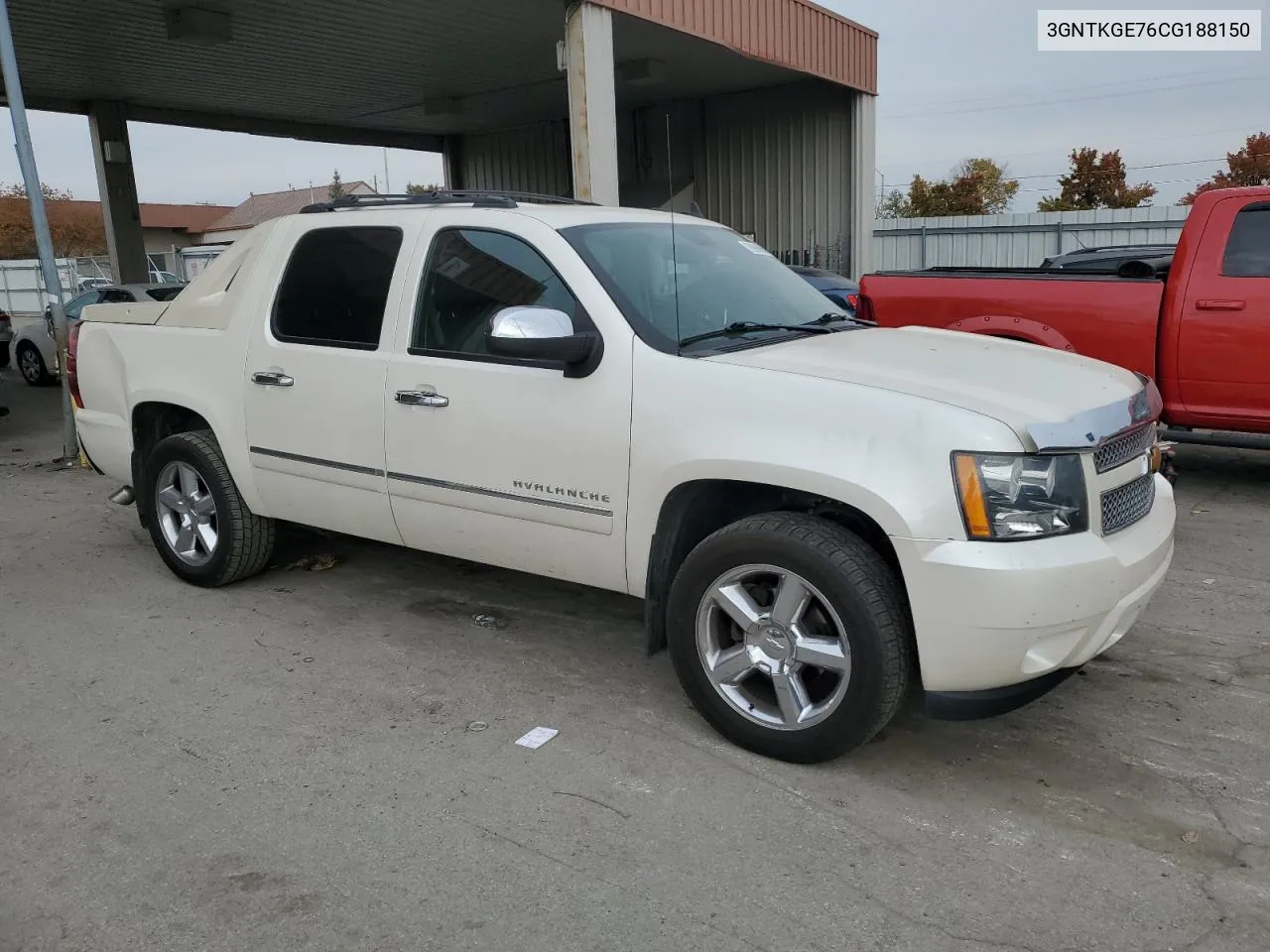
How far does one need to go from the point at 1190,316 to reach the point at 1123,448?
153 inches

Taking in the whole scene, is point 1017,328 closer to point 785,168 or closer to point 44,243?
point 44,243

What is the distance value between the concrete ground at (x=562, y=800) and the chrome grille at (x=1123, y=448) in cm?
100

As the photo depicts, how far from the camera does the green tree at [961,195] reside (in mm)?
38250

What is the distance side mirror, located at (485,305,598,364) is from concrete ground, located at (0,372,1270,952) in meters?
1.37

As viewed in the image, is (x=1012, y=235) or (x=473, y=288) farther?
(x=1012, y=235)

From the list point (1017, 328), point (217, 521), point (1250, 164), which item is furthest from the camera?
point (1250, 164)

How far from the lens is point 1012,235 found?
69.4ft

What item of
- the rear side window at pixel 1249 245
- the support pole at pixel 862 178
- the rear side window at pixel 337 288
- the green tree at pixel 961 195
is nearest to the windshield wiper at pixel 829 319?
the rear side window at pixel 337 288

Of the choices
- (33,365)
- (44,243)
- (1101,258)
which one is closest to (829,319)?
→ (1101,258)

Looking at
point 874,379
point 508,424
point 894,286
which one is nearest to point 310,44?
point 894,286

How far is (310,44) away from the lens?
46.0 feet

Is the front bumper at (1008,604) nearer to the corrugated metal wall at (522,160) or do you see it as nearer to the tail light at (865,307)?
the tail light at (865,307)

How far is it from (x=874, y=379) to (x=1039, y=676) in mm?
1062

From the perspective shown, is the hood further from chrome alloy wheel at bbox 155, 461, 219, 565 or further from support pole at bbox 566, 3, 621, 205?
support pole at bbox 566, 3, 621, 205
